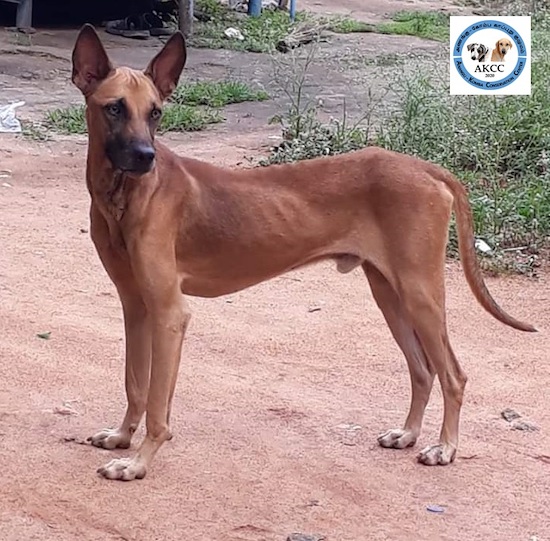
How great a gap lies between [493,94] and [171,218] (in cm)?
635

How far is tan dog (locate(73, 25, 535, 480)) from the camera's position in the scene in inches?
172

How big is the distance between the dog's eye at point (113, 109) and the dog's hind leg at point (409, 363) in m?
1.33

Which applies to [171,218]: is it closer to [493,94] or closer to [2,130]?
[493,94]

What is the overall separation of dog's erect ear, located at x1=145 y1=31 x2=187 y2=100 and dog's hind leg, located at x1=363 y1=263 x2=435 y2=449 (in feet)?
3.90

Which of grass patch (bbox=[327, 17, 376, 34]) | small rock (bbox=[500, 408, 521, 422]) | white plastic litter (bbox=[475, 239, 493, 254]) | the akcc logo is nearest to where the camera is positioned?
small rock (bbox=[500, 408, 521, 422])

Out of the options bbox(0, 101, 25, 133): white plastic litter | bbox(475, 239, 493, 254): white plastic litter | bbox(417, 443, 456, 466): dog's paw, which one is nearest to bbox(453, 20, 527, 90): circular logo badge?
bbox(475, 239, 493, 254): white plastic litter

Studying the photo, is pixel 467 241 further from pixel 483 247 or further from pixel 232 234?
pixel 483 247

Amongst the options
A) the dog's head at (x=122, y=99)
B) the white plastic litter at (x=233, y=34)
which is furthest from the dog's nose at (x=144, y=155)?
the white plastic litter at (x=233, y=34)

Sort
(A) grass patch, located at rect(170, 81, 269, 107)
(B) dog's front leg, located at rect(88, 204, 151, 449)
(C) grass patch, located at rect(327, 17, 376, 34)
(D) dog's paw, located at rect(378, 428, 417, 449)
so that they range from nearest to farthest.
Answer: (B) dog's front leg, located at rect(88, 204, 151, 449) < (D) dog's paw, located at rect(378, 428, 417, 449) < (A) grass patch, located at rect(170, 81, 269, 107) < (C) grass patch, located at rect(327, 17, 376, 34)

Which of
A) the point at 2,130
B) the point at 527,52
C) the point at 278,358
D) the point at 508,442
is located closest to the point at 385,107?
the point at 527,52

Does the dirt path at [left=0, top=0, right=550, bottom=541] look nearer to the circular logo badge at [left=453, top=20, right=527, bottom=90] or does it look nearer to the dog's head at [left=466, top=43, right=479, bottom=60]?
the circular logo badge at [left=453, top=20, right=527, bottom=90]

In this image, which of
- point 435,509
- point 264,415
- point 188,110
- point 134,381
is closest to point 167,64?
point 134,381

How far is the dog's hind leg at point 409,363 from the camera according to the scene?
4988 millimetres

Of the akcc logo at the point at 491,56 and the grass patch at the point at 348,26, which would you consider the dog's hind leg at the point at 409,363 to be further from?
the grass patch at the point at 348,26
